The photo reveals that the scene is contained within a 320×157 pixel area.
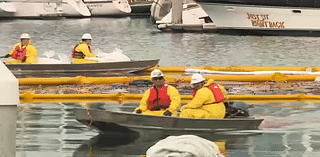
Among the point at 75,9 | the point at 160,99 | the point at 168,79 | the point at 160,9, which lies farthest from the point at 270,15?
the point at 160,99

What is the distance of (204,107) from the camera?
17312mm

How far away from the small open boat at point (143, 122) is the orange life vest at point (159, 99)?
54 cm

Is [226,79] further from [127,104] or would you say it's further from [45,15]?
[45,15]

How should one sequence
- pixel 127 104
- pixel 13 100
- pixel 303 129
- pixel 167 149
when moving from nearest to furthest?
pixel 13 100 → pixel 167 149 → pixel 303 129 → pixel 127 104

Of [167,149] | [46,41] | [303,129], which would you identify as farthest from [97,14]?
[167,149]

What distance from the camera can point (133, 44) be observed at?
57.7 metres

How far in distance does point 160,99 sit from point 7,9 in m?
72.3

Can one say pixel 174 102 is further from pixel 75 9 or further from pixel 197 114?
pixel 75 9

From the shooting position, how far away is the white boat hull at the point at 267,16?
60.1 metres

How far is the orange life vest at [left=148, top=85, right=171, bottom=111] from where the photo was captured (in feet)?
57.3

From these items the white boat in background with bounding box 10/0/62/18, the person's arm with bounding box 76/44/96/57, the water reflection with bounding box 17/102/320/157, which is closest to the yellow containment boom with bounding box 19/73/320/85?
the person's arm with bounding box 76/44/96/57

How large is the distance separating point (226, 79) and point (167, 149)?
1346 cm

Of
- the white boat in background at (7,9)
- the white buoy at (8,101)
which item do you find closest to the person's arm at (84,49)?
the white buoy at (8,101)

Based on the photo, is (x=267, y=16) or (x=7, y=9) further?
(x=7, y=9)
